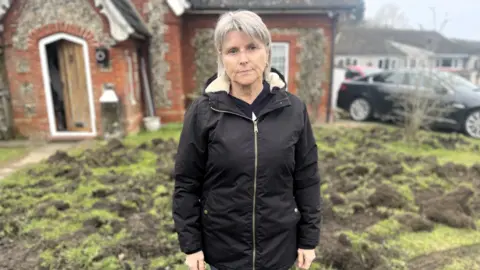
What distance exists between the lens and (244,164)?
6.09 ft

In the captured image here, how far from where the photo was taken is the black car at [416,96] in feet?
29.3

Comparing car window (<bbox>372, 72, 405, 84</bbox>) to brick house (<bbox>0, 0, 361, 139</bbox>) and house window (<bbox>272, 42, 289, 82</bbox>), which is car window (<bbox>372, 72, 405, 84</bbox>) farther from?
house window (<bbox>272, 42, 289, 82</bbox>)

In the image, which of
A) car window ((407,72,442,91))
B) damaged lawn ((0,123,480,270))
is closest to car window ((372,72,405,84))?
car window ((407,72,442,91))

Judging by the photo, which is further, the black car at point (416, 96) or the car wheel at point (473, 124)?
the car wheel at point (473, 124)

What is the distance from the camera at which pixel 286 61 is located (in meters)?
11.1

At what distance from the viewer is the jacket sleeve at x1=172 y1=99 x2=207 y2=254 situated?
74.2 inches

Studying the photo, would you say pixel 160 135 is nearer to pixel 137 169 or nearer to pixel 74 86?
pixel 74 86

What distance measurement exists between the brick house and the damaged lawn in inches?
90.2

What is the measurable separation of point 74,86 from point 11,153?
2.30 meters

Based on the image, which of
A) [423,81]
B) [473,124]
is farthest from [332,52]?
[473,124]

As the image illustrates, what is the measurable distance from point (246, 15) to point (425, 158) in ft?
22.1

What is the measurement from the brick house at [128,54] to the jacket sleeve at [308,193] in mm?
7293

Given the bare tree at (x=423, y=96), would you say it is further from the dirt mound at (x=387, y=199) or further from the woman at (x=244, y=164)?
the woman at (x=244, y=164)

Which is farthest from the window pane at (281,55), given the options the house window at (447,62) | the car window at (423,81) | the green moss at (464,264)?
the house window at (447,62)
